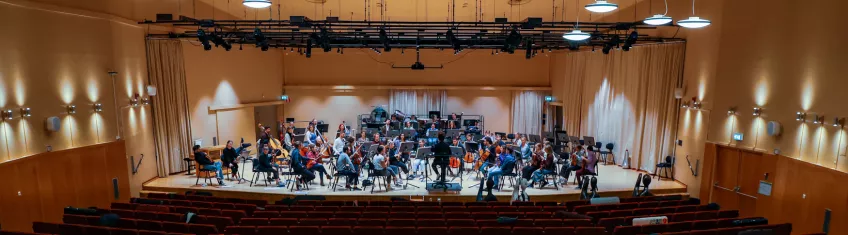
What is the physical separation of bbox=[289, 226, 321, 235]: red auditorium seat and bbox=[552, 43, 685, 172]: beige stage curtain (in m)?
12.0

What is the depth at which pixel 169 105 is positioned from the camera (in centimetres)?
1498

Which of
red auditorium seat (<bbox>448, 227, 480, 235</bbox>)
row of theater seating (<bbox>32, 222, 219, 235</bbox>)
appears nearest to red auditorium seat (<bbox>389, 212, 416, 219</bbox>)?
red auditorium seat (<bbox>448, 227, 480, 235</bbox>)

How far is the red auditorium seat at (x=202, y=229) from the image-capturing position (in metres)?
7.61

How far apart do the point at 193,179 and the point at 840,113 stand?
16.6m

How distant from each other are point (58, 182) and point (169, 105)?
424cm

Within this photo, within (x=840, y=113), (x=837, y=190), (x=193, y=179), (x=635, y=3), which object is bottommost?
(x=193, y=179)

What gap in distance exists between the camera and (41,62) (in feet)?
35.3

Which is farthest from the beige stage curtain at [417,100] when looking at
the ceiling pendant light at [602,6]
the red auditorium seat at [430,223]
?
the red auditorium seat at [430,223]

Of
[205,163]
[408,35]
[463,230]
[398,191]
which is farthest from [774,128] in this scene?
[205,163]

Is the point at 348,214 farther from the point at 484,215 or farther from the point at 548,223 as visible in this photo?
the point at 548,223

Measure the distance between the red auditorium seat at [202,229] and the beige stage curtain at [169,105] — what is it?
8.32 meters

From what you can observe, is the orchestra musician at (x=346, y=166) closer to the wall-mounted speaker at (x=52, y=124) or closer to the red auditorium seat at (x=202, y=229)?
the red auditorium seat at (x=202, y=229)

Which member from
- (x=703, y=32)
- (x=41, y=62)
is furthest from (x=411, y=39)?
(x=41, y=62)

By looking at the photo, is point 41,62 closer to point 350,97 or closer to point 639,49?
point 350,97
